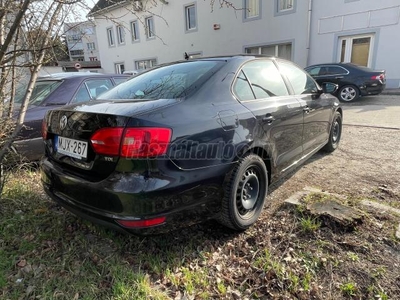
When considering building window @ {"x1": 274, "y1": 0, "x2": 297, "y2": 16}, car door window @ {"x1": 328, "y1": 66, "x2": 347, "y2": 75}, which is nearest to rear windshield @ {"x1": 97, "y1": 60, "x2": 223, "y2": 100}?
car door window @ {"x1": 328, "y1": 66, "x2": 347, "y2": 75}

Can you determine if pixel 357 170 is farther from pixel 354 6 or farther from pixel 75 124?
Result: pixel 354 6

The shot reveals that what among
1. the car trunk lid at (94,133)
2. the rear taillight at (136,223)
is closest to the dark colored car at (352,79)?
the car trunk lid at (94,133)

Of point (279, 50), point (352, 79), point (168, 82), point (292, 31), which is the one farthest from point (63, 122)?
point (279, 50)

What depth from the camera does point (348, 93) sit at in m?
10.2

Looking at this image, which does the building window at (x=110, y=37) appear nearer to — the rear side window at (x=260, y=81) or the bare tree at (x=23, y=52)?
the bare tree at (x=23, y=52)

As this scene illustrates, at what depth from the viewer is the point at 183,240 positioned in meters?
2.36

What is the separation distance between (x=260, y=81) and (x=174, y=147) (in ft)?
4.70

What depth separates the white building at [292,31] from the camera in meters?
11.8

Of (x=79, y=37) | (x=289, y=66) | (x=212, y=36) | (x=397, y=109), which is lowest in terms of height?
(x=397, y=109)

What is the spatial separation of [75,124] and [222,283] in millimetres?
1546

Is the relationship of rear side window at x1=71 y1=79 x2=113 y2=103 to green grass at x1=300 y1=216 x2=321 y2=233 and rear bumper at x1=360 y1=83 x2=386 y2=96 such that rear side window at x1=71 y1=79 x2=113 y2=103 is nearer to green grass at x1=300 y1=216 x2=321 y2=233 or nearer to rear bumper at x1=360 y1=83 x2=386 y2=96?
green grass at x1=300 y1=216 x2=321 y2=233

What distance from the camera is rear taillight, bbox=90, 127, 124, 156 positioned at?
172cm

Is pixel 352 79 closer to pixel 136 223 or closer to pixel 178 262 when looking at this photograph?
pixel 178 262

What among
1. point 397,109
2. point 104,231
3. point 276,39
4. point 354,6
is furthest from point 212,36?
point 104,231
